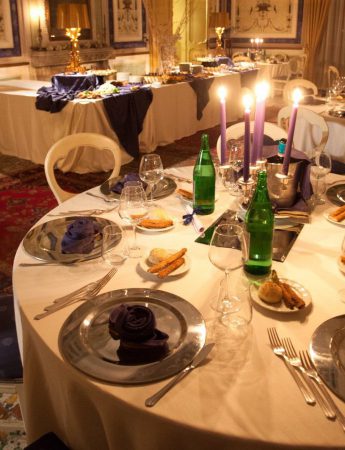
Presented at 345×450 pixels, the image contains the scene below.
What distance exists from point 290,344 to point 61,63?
737 centimetres

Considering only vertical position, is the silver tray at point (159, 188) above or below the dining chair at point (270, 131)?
below

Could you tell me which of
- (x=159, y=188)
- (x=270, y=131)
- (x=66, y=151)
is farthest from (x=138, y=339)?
(x=270, y=131)

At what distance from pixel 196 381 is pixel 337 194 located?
1137 millimetres

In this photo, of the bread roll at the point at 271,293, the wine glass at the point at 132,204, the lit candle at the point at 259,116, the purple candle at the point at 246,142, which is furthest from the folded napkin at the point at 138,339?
the lit candle at the point at 259,116

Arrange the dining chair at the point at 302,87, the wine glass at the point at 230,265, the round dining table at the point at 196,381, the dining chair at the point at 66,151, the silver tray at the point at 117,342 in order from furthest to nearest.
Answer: the dining chair at the point at 302,87 < the dining chair at the point at 66,151 < the wine glass at the point at 230,265 < the silver tray at the point at 117,342 < the round dining table at the point at 196,381

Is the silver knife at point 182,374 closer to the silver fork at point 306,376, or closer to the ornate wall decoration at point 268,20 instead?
the silver fork at point 306,376

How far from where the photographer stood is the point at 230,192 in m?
1.68

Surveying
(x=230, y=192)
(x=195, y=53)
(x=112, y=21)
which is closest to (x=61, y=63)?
(x=112, y=21)

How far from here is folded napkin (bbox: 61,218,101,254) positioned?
4.45ft

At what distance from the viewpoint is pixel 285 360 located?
94cm

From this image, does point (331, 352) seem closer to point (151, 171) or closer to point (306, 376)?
point (306, 376)

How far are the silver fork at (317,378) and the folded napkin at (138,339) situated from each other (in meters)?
0.28

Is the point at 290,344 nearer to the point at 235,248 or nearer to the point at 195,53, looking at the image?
the point at 235,248

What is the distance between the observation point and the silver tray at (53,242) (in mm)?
1330
